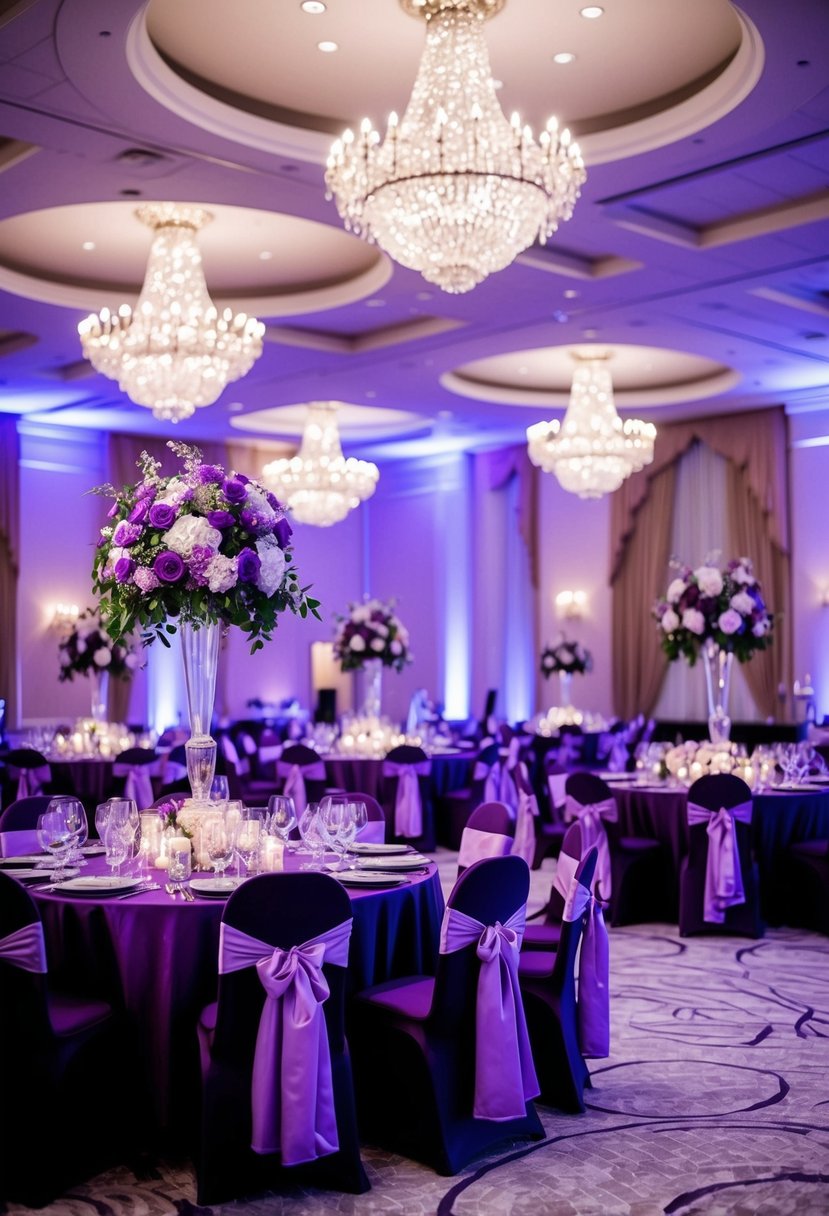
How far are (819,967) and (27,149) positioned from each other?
6346 mm

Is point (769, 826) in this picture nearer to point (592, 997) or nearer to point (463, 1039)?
point (592, 997)

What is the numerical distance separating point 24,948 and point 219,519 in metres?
1.58

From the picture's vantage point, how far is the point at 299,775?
10453mm

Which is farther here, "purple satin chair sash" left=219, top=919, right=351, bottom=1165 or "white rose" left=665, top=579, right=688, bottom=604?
"white rose" left=665, top=579, right=688, bottom=604

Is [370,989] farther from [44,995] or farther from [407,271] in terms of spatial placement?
[407,271]

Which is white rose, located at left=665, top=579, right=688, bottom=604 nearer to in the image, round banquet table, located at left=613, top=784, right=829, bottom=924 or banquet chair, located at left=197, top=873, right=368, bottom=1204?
round banquet table, located at left=613, top=784, right=829, bottom=924

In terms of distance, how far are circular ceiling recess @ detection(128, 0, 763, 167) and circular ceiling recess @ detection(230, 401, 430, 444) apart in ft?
28.4

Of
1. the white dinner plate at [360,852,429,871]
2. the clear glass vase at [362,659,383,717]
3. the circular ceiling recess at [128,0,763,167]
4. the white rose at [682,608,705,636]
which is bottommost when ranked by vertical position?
the white dinner plate at [360,852,429,871]

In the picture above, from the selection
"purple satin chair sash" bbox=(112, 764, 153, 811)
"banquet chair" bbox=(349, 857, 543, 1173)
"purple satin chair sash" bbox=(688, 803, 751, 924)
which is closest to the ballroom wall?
"purple satin chair sash" bbox=(112, 764, 153, 811)

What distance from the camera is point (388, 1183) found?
157 inches

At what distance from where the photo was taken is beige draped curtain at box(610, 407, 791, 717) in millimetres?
14500

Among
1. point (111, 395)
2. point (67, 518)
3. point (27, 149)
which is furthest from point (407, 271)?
point (67, 518)

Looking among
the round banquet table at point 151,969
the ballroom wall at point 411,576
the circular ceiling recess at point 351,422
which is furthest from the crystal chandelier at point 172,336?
the ballroom wall at point 411,576

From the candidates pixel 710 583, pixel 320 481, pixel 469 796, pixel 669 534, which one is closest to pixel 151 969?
pixel 710 583
